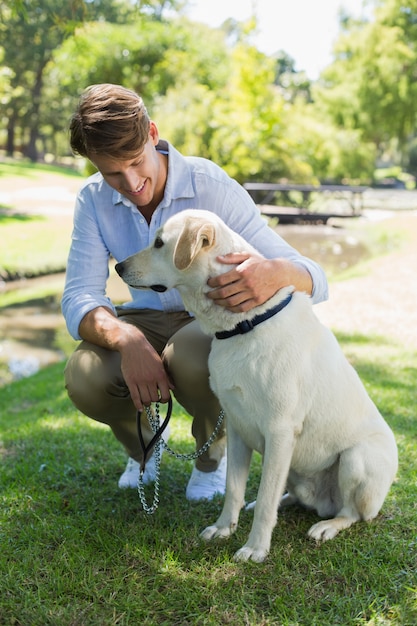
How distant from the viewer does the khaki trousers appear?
2920 mm

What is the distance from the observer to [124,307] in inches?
133

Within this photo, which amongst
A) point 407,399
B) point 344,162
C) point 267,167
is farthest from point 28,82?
point 407,399

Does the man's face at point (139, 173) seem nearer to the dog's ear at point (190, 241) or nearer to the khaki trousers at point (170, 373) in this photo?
the dog's ear at point (190, 241)

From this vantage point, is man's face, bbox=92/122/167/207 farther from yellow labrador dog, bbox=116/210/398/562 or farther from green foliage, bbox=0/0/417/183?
green foliage, bbox=0/0/417/183

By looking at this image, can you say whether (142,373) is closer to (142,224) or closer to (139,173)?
(142,224)

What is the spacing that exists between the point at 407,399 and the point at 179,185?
266 centimetres

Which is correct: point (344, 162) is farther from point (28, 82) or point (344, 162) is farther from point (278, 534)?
point (278, 534)

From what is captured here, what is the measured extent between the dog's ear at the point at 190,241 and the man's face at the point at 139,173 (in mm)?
488

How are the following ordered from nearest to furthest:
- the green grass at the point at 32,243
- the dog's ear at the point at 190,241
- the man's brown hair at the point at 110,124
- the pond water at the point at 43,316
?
the dog's ear at the point at 190,241 → the man's brown hair at the point at 110,124 → the pond water at the point at 43,316 → the green grass at the point at 32,243

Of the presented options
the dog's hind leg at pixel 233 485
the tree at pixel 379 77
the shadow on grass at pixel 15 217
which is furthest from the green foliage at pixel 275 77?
the dog's hind leg at pixel 233 485

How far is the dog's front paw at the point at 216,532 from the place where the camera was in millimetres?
2692

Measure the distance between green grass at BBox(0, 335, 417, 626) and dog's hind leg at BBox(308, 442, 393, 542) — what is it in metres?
0.05

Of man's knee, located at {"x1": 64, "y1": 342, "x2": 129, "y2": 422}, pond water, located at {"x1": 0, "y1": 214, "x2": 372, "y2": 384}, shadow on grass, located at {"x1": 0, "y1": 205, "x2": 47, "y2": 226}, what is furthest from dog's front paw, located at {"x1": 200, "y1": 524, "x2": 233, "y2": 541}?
shadow on grass, located at {"x1": 0, "y1": 205, "x2": 47, "y2": 226}

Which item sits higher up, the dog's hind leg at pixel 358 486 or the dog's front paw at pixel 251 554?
the dog's hind leg at pixel 358 486
